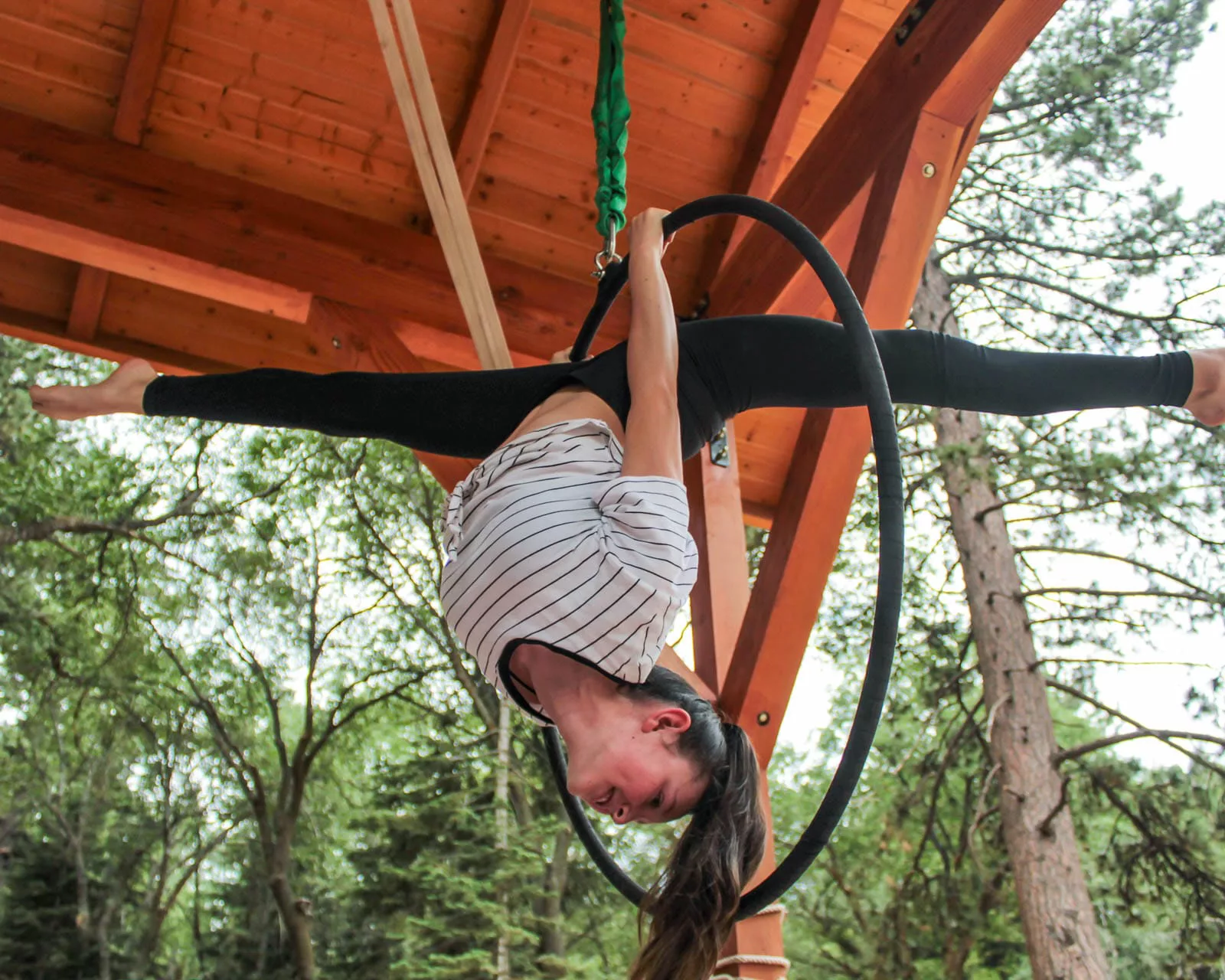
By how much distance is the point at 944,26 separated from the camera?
2289 millimetres

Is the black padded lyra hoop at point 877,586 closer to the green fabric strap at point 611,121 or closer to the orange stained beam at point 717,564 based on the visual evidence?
the green fabric strap at point 611,121

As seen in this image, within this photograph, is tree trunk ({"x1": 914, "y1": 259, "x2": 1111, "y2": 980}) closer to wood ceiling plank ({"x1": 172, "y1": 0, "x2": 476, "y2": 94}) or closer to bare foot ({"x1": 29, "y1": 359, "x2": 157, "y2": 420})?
wood ceiling plank ({"x1": 172, "y1": 0, "x2": 476, "y2": 94})

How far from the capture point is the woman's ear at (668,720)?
1294 mm

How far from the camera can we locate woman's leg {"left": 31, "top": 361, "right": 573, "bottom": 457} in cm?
163

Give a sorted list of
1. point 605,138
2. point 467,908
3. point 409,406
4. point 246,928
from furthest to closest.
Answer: point 246,928, point 467,908, point 605,138, point 409,406

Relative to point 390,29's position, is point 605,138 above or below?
below

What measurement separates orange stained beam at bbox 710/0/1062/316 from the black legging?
93 cm

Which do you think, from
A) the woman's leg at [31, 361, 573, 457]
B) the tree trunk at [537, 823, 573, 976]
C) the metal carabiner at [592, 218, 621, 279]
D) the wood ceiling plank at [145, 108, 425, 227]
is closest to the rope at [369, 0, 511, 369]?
the metal carabiner at [592, 218, 621, 279]

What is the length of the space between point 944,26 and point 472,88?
1.79m

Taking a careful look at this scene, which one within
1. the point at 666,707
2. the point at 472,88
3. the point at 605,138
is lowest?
the point at 666,707

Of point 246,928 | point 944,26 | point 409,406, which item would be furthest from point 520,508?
point 246,928

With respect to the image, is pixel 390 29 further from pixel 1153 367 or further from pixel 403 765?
pixel 403 765

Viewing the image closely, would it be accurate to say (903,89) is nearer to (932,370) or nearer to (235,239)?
(932,370)

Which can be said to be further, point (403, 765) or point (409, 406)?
point (403, 765)
